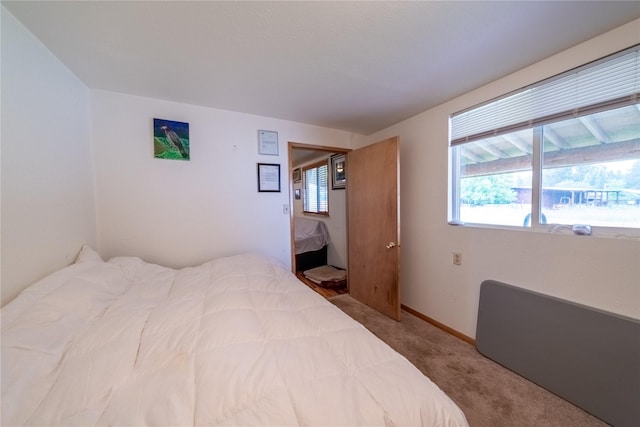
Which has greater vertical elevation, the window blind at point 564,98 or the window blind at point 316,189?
the window blind at point 564,98

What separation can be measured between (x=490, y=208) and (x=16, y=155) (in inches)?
120

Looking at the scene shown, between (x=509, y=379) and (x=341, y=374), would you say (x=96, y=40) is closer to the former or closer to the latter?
(x=341, y=374)

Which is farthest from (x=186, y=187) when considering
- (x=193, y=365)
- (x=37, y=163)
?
(x=193, y=365)

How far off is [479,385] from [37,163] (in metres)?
3.00

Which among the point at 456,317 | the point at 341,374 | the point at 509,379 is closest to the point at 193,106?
the point at 341,374

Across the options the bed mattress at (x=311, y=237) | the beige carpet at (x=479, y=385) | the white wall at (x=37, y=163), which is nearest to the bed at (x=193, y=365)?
the white wall at (x=37, y=163)

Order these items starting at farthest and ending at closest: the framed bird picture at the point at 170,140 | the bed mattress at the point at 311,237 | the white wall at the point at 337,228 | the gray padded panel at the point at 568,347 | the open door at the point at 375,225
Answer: the bed mattress at the point at 311,237
the white wall at the point at 337,228
the open door at the point at 375,225
the framed bird picture at the point at 170,140
the gray padded panel at the point at 568,347

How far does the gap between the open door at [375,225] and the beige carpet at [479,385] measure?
382 mm

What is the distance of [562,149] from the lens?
57.8 inches

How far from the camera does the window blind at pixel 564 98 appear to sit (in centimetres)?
122

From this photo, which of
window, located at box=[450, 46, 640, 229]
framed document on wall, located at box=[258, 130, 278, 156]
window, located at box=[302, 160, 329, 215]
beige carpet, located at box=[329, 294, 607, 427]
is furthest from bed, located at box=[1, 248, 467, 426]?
window, located at box=[302, 160, 329, 215]

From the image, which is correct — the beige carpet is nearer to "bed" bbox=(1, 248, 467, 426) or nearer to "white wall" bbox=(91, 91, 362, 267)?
"bed" bbox=(1, 248, 467, 426)

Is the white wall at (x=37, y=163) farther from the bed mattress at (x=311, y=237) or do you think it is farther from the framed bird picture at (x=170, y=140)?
the bed mattress at (x=311, y=237)

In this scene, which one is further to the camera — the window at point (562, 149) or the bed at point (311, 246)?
the bed at point (311, 246)
